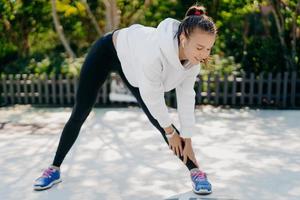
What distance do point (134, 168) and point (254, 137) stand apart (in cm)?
184

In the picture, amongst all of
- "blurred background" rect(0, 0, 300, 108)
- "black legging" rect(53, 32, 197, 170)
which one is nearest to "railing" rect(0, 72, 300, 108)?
"blurred background" rect(0, 0, 300, 108)

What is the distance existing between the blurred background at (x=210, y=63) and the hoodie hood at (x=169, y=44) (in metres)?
4.69

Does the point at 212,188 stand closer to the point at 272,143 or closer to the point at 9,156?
the point at 272,143

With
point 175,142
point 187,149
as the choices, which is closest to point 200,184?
point 187,149

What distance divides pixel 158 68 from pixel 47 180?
1453 millimetres

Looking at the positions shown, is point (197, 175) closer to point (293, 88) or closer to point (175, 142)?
point (175, 142)

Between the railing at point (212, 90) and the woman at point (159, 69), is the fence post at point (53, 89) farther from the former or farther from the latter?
the woman at point (159, 69)

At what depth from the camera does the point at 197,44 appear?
2.88 metres

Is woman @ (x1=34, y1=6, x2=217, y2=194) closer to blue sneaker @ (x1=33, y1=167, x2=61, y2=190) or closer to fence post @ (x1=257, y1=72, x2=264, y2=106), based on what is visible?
blue sneaker @ (x1=33, y1=167, x2=61, y2=190)

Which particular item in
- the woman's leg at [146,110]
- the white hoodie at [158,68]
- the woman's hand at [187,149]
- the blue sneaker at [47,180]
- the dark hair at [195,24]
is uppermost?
the dark hair at [195,24]

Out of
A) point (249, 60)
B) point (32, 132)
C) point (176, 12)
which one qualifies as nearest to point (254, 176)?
point (32, 132)

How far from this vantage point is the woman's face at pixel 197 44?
9.40ft

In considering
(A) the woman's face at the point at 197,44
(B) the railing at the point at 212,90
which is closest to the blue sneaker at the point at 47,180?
(A) the woman's face at the point at 197,44

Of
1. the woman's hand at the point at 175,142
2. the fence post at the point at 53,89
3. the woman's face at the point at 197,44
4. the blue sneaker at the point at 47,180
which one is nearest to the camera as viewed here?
the woman's face at the point at 197,44
